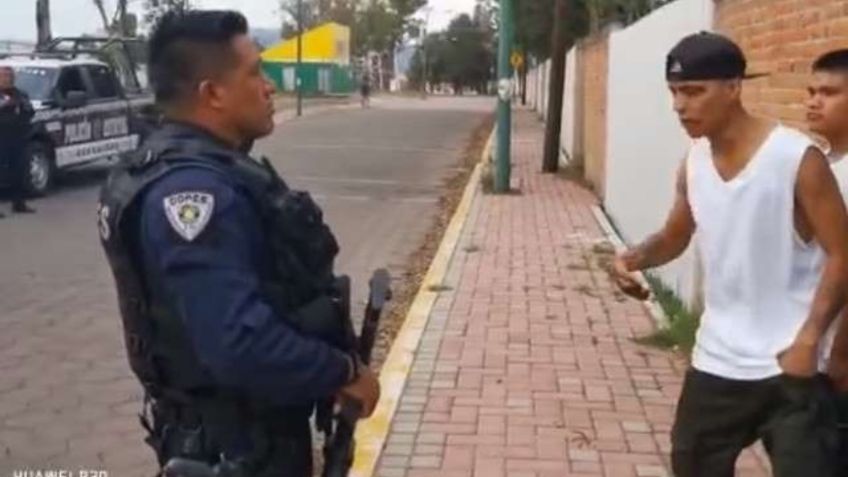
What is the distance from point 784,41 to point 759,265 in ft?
10.4

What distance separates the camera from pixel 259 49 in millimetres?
2766

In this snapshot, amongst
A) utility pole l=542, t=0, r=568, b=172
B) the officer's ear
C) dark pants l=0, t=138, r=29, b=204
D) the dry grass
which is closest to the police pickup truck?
dark pants l=0, t=138, r=29, b=204

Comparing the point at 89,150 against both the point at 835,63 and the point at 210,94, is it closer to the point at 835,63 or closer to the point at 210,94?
the point at 835,63

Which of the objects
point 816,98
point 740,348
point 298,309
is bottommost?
point 740,348

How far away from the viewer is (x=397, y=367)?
705cm

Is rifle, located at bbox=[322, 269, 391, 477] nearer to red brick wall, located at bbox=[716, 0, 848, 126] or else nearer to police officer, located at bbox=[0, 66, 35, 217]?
red brick wall, located at bbox=[716, 0, 848, 126]

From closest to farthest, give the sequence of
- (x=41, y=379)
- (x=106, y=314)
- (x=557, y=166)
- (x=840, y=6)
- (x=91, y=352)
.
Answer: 1. (x=840, y=6)
2. (x=41, y=379)
3. (x=91, y=352)
4. (x=106, y=314)
5. (x=557, y=166)

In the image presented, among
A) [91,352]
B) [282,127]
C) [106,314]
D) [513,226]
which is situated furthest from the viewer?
[282,127]

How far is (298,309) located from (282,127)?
3173 centimetres

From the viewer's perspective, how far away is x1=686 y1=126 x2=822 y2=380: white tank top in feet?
10.9

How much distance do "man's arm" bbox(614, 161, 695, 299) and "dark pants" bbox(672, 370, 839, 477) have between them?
0.37m

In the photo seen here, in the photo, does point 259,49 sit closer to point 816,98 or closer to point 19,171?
point 816,98

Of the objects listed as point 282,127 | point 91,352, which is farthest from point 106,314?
point 282,127

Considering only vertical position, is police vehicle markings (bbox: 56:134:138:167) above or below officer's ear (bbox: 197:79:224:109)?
below
